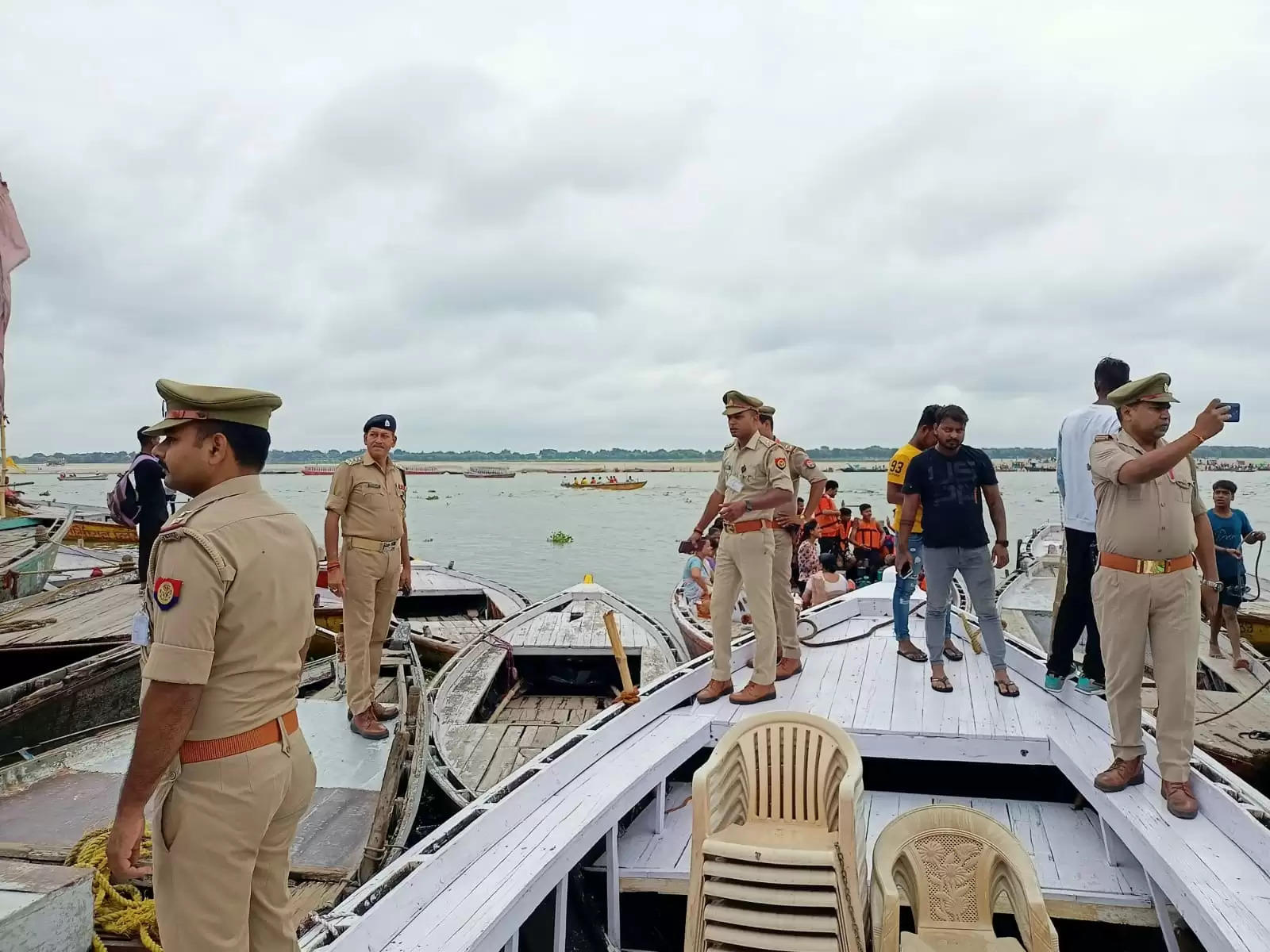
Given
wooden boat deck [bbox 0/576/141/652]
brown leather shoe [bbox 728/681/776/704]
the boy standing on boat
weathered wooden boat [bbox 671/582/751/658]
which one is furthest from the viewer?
wooden boat deck [bbox 0/576/141/652]

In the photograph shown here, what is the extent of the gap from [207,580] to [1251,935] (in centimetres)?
280

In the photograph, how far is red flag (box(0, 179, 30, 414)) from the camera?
1198 centimetres

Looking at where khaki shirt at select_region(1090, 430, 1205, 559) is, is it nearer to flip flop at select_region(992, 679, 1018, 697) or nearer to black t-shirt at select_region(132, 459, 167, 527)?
flip flop at select_region(992, 679, 1018, 697)

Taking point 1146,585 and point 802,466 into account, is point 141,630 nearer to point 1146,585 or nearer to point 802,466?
point 1146,585

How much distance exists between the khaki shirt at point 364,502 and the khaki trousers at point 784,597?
2.34m

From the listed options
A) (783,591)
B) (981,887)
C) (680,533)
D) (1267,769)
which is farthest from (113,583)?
(680,533)

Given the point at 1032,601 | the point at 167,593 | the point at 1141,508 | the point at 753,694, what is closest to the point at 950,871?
the point at 1141,508

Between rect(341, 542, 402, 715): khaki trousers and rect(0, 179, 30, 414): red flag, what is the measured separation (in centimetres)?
1139

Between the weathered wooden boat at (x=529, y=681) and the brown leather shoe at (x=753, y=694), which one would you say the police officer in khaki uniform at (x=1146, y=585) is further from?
the weathered wooden boat at (x=529, y=681)

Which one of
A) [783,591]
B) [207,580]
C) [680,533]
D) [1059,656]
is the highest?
[207,580]

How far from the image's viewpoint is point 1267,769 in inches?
166

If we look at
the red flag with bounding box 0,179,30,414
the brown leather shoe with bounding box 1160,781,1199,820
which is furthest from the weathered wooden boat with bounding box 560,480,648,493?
A: the brown leather shoe with bounding box 1160,781,1199,820

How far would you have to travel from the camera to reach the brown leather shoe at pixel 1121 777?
292 centimetres

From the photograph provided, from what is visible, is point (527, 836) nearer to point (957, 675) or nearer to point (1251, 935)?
point (1251, 935)
